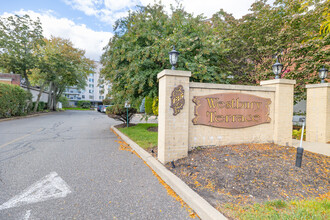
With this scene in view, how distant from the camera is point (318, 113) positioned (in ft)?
23.0

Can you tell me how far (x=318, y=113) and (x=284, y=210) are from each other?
6.31 m

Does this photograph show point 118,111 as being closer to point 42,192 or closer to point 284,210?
point 42,192

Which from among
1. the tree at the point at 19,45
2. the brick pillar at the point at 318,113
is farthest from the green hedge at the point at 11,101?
the brick pillar at the point at 318,113

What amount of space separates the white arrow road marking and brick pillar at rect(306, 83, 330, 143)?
855 centimetres

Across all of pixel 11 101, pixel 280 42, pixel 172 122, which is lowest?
pixel 172 122

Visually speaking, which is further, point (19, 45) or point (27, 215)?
point (19, 45)

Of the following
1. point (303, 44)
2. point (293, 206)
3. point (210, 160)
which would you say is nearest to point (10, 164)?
point (210, 160)

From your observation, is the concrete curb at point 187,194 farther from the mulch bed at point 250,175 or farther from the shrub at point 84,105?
the shrub at point 84,105

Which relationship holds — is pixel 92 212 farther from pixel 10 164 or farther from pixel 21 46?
pixel 21 46

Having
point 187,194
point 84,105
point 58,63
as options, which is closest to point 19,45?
point 58,63

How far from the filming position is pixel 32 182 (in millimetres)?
3615

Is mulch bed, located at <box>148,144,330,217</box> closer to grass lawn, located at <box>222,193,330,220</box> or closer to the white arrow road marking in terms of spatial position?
grass lawn, located at <box>222,193,330,220</box>

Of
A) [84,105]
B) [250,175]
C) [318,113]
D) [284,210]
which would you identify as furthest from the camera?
[84,105]

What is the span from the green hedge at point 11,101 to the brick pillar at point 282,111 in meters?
19.4
